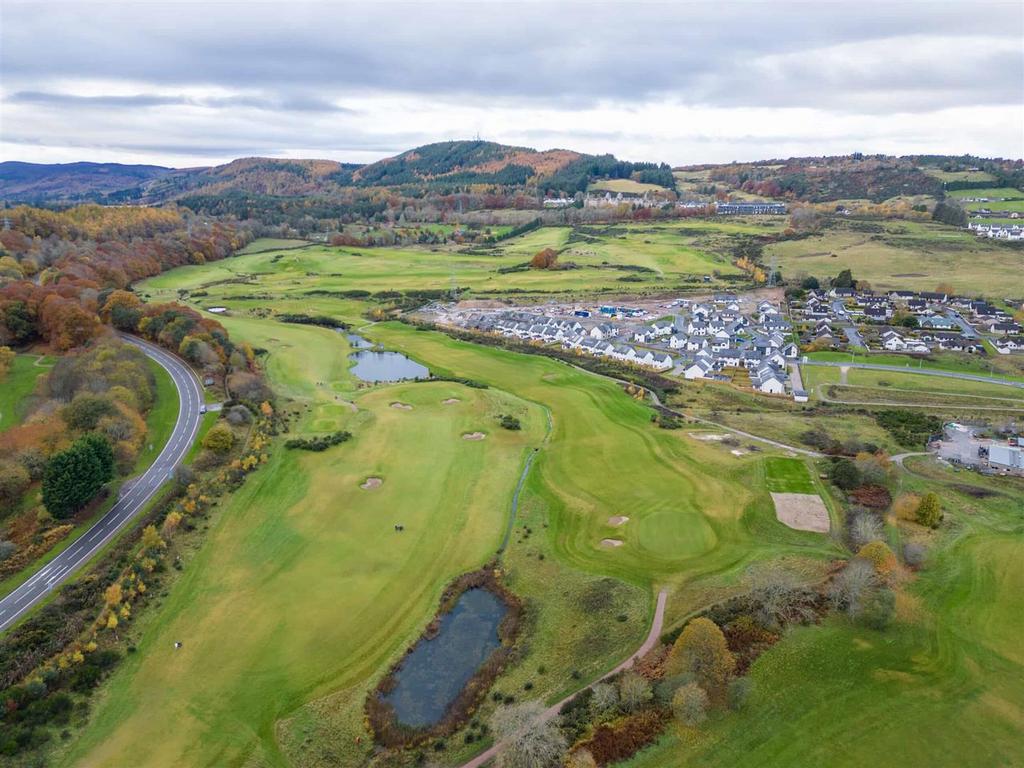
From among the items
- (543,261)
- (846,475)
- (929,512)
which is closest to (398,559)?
(846,475)

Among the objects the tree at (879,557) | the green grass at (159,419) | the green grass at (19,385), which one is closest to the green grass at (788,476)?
the tree at (879,557)

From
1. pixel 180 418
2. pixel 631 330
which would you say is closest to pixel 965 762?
pixel 180 418

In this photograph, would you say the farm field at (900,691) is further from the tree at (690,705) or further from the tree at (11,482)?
the tree at (11,482)

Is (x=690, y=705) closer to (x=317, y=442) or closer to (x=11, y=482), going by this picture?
(x=317, y=442)

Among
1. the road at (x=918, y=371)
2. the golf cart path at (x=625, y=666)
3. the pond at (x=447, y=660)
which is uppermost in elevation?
the road at (x=918, y=371)

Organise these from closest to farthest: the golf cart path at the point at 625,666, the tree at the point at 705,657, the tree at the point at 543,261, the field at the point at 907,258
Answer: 1. the golf cart path at the point at 625,666
2. the tree at the point at 705,657
3. the field at the point at 907,258
4. the tree at the point at 543,261

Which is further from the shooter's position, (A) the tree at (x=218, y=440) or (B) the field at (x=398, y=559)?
(A) the tree at (x=218, y=440)
